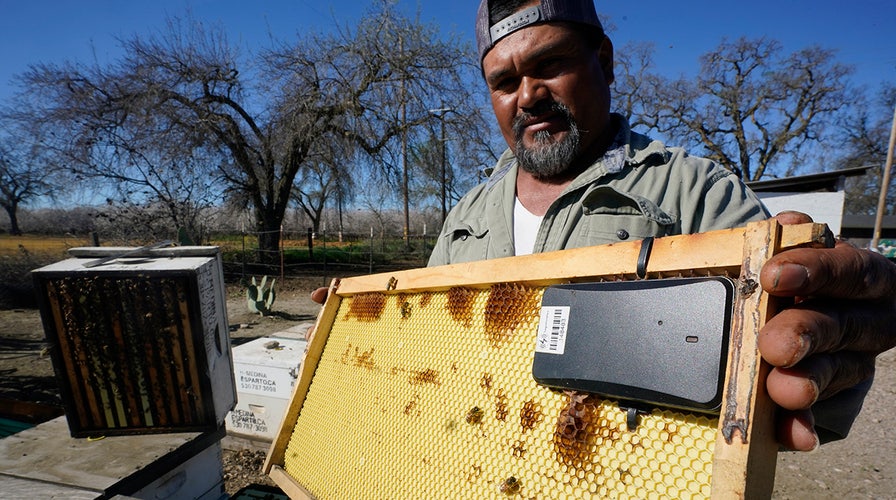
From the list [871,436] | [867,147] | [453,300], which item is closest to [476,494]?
[453,300]

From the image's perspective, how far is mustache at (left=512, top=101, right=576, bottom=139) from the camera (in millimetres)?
1757

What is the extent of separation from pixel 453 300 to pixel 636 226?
73 cm

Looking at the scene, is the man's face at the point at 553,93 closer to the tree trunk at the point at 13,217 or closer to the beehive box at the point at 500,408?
the beehive box at the point at 500,408

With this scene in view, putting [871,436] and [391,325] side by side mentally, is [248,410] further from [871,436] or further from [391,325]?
[871,436]

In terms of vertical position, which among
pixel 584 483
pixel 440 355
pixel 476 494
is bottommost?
pixel 476 494

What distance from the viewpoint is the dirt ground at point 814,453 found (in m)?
3.62

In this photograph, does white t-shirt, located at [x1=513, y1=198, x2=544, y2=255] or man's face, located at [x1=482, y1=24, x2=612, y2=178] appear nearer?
man's face, located at [x1=482, y1=24, x2=612, y2=178]

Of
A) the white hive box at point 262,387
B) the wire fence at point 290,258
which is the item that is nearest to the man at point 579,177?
the white hive box at point 262,387

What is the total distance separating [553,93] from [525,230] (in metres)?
0.59

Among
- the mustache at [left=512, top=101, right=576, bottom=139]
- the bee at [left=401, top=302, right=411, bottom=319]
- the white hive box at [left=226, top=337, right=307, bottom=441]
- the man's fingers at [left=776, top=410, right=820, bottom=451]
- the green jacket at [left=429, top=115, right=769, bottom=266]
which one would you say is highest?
the mustache at [left=512, top=101, right=576, bottom=139]

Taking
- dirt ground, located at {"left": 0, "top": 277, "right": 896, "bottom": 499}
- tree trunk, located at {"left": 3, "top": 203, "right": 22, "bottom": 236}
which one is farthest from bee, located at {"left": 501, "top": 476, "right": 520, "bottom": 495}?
tree trunk, located at {"left": 3, "top": 203, "right": 22, "bottom": 236}

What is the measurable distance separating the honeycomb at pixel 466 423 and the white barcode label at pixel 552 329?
76 mm

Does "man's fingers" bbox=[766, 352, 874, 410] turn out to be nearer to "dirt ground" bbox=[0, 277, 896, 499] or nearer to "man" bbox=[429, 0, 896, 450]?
"man" bbox=[429, 0, 896, 450]

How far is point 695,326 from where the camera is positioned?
2.53 ft
